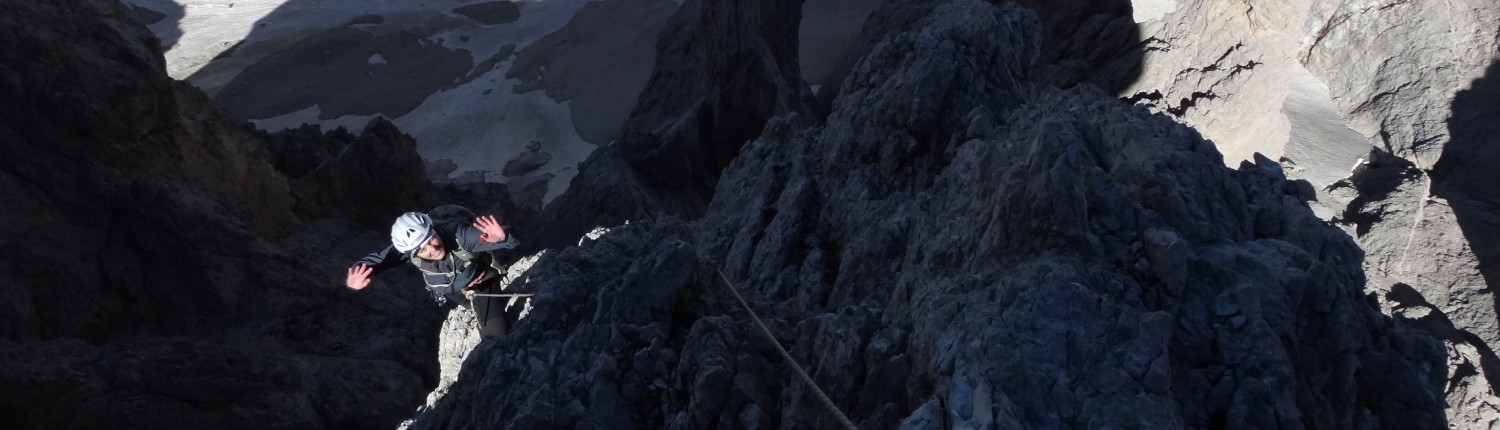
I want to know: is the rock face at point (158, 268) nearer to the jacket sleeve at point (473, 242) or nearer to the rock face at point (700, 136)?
the jacket sleeve at point (473, 242)

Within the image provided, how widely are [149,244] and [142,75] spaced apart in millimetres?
2886

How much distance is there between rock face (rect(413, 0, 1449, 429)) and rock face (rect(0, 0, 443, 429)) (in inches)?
237

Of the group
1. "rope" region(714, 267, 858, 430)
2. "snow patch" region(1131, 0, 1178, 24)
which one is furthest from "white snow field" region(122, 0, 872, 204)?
"rope" region(714, 267, 858, 430)

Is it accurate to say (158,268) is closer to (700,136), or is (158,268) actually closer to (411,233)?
(411,233)

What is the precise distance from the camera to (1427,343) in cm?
620

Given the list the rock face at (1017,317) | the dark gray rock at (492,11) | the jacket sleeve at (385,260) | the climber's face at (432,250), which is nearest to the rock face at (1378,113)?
the rock face at (1017,317)

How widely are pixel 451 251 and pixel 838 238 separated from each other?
3516 mm

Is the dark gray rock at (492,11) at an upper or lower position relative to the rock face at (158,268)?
lower

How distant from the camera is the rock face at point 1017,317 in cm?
530

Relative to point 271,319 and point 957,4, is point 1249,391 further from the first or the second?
point 271,319

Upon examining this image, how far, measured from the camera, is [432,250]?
911cm

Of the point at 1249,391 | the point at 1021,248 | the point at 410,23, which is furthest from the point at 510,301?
the point at 410,23

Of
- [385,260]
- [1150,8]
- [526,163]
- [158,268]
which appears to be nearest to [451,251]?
[385,260]

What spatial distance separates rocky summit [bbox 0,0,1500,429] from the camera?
575cm
